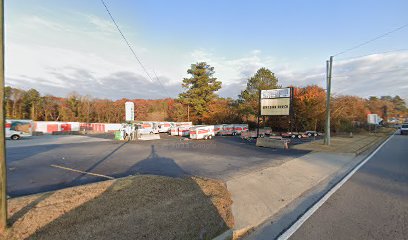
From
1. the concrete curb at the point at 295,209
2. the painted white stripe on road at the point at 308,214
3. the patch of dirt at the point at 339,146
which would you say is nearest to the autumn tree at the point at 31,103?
the patch of dirt at the point at 339,146

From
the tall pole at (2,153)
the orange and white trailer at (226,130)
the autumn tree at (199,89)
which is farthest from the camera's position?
the autumn tree at (199,89)

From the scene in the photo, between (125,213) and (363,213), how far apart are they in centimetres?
565

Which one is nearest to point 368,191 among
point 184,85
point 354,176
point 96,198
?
point 354,176

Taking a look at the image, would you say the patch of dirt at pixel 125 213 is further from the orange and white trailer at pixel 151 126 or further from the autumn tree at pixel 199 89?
the autumn tree at pixel 199 89

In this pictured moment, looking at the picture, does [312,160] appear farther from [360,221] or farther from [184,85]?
[184,85]

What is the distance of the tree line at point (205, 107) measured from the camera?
128 feet

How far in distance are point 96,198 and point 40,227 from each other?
1.61m

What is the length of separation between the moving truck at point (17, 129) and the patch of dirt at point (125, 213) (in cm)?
3204

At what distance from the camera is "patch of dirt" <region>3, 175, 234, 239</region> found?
383cm

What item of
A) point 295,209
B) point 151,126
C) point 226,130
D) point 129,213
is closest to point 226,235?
point 129,213

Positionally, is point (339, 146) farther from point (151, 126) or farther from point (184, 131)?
point (151, 126)

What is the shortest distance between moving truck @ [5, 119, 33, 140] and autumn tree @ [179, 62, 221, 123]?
1253 inches

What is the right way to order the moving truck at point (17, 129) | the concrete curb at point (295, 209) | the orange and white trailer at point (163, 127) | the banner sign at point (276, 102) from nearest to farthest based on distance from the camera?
the concrete curb at point (295, 209), the banner sign at point (276, 102), the moving truck at point (17, 129), the orange and white trailer at point (163, 127)

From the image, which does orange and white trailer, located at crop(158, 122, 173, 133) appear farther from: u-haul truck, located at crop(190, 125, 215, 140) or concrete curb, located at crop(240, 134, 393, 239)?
concrete curb, located at crop(240, 134, 393, 239)
